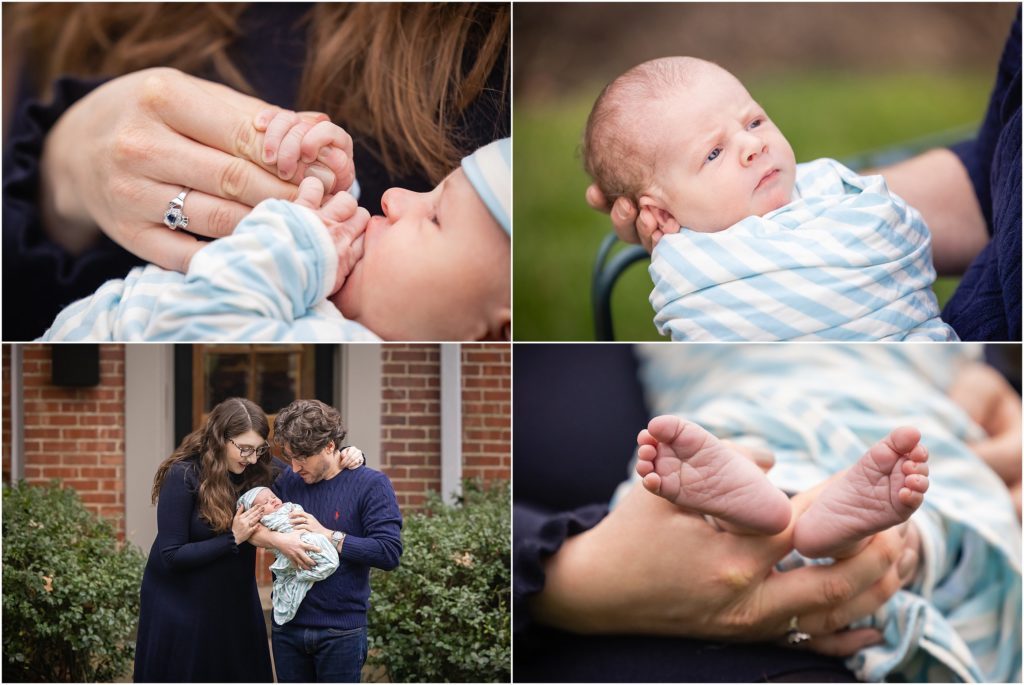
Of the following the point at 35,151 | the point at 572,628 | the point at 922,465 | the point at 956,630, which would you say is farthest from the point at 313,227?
the point at 956,630

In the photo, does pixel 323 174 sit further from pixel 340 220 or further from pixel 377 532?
pixel 377 532

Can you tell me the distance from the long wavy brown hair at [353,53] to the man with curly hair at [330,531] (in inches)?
25.2

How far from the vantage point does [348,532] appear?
2.30m

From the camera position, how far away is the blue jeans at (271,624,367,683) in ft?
7.59

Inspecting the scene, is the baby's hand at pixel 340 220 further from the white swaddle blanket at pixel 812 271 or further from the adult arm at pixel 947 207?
the adult arm at pixel 947 207

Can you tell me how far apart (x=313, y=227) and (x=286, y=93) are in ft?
1.24


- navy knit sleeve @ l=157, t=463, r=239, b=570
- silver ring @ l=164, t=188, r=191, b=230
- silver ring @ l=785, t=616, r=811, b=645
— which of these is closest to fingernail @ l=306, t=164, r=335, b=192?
silver ring @ l=164, t=188, r=191, b=230

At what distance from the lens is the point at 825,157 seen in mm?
2418

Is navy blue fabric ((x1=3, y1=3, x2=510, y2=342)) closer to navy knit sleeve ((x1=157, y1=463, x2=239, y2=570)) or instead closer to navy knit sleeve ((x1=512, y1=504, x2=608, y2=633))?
navy knit sleeve ((x1=157, y1=463, x2=239, y2=570))

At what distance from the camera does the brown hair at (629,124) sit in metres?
2.21

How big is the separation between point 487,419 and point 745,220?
75 centimetres

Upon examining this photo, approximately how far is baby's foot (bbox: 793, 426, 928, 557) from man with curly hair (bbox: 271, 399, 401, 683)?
0.92 metres

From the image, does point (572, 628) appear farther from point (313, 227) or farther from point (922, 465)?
point (313, 227)

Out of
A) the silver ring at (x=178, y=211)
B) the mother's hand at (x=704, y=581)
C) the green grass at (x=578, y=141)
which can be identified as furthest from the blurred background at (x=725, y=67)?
the silver ring at (x=178, y=211)
